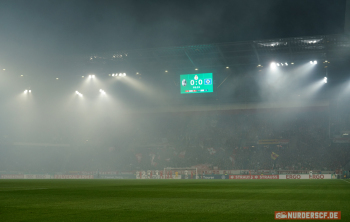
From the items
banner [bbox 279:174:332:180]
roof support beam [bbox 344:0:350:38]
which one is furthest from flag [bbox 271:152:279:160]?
roof support beam [bbox 344:0:350:38]

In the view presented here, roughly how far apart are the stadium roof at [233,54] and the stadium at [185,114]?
0.41 feet

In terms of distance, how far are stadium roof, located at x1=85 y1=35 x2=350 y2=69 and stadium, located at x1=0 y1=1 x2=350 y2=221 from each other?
12 cm

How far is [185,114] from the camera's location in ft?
156

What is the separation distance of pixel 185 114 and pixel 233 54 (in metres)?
12.8

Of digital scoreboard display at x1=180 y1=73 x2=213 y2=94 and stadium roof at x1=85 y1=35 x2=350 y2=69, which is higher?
stadium roof at x1=85 y1=35 x2=350 y2=69

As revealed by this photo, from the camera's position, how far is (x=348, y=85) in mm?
39406

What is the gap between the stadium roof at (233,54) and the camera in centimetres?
3403

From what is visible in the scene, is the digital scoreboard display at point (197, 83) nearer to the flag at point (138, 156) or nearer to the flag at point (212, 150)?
the flag at point (212, 150)

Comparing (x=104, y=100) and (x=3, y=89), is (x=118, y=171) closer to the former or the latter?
(x=104, y=100)

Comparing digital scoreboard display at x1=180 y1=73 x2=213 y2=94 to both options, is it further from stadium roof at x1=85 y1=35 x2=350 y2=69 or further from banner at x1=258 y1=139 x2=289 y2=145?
banner at x1=258 y1=139 x2=289 y2=145

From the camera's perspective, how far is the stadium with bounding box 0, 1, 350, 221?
37938 mm

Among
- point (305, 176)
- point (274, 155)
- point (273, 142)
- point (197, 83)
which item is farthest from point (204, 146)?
point (305, 176)

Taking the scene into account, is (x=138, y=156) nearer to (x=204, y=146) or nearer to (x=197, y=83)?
(x=204, y=146)

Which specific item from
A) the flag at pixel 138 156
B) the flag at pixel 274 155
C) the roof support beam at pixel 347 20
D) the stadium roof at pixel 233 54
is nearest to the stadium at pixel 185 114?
the flag at pixel 138 156
